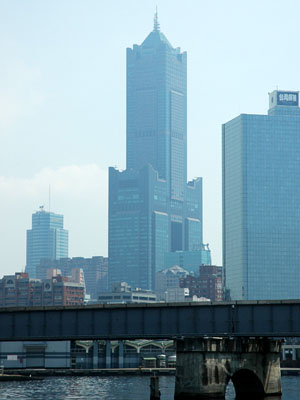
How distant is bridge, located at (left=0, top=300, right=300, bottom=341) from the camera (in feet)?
306

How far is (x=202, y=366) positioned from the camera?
304 ft

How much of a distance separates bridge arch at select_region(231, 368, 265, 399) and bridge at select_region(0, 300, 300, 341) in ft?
25.4

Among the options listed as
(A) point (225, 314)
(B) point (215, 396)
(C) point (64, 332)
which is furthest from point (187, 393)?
(C) point (64, 332)

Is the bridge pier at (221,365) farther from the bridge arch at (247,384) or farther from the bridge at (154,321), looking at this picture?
the bridge at (154,321)

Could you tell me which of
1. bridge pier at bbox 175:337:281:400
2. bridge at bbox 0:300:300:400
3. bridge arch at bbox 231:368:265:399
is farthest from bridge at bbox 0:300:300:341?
bridge arch at bbox 231:368:265:399

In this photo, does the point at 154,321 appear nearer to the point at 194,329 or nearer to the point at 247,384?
the point at 194,329

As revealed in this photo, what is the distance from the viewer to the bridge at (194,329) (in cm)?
9275

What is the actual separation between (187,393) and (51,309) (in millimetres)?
17485

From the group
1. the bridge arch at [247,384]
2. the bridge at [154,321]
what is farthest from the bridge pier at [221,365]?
the bridge at [154,321]

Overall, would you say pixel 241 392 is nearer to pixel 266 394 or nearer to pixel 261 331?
pixel 266 394

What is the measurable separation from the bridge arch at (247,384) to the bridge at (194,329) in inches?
14.3

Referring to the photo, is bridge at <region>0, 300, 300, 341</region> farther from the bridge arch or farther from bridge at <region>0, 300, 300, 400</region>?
the bridge arch

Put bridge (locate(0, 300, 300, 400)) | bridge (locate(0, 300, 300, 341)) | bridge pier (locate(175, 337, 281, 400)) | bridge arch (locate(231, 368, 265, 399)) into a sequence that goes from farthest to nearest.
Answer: bridge arch (locate(231, 368, 265, 399)) < bridge (locate(0, 300, 300, 341)) < bridge (locate(0, 300, 300, 400)) < bridge pier (locate(175, 337, 281, 400))

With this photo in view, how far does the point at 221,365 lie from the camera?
309ft
